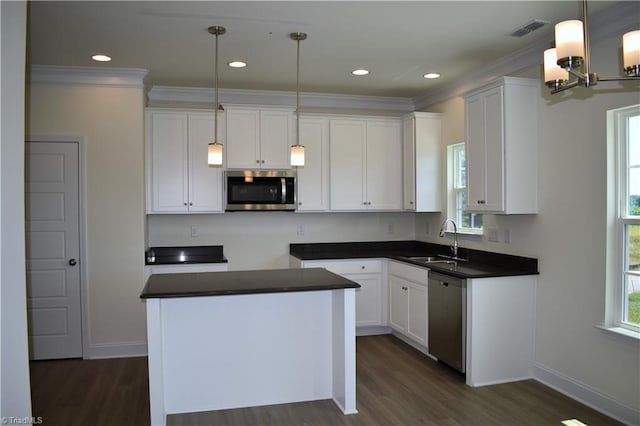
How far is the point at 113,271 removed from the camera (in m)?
4.77

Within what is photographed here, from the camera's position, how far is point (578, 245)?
3.66m

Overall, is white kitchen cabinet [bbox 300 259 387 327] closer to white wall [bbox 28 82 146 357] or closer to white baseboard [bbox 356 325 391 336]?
white baseboard [bbox 356 325 391 336]

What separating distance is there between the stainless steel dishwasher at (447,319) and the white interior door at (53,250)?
3.22 meters

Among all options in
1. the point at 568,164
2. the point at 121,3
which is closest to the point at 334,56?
the point at 121,3

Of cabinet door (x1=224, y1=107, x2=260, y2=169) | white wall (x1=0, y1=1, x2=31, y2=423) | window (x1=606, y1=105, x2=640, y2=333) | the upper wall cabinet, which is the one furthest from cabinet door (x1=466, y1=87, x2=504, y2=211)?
white wall (x1=0, y1=1, x2=31, y2=423)

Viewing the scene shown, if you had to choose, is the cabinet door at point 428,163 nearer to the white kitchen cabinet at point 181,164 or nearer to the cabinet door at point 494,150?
the cabinet door at point 494,150

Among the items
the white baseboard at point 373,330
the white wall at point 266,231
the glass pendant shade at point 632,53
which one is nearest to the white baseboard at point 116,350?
the white wall at point 266,231

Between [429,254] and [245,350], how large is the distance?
283 cm

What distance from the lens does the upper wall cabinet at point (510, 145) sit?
3.98 metres

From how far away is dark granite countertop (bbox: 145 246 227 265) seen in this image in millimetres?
5168

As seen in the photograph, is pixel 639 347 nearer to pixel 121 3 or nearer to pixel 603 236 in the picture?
pixel 603 236

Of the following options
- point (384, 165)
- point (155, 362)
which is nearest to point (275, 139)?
point (384, 165)

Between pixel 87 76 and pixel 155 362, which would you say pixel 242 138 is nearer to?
pixel 87 76

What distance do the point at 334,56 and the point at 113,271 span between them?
2812mm
